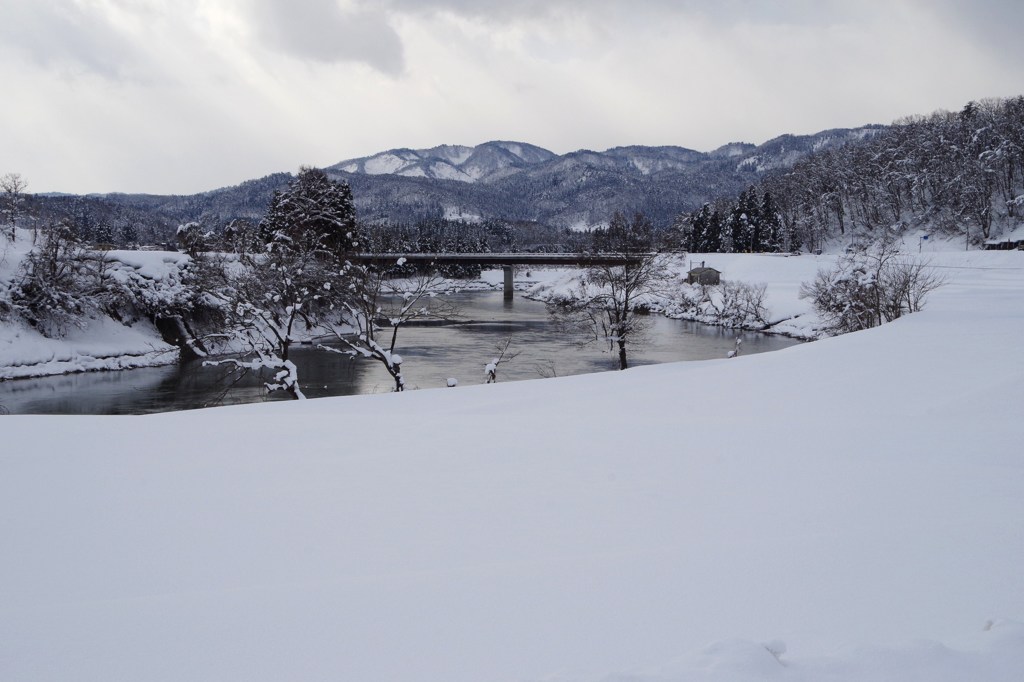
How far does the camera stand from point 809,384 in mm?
13086

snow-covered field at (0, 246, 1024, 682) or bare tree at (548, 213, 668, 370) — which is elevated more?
bare tree at (548, 213, 668, 370)

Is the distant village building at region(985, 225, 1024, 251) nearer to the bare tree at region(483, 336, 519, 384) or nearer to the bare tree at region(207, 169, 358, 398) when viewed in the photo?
the bare tree at region(483, 336, 519, 384)

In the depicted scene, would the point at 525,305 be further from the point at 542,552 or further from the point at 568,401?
the point at 542,552

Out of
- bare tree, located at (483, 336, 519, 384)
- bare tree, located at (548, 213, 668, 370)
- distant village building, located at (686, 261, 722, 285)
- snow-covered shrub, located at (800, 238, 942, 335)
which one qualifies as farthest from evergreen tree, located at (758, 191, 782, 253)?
bare tree, located at (483, 336, 519, 384)

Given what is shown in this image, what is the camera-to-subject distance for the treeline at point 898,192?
83.6m

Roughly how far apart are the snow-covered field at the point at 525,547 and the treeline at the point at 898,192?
294 feet

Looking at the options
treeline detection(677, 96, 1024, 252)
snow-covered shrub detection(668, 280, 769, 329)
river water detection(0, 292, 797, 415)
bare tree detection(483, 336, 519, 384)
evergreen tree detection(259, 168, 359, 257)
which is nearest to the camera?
bare tree detection(483, 336, 519, 384)

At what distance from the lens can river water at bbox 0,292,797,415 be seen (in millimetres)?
26422

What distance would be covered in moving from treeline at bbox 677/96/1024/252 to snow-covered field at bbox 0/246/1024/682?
89704 mm

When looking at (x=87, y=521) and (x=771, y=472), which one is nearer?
(x=87, y=521)

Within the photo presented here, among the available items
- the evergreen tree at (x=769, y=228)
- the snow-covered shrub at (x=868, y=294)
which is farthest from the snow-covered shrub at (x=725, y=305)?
the evergreen tree at (x=769, y=228)

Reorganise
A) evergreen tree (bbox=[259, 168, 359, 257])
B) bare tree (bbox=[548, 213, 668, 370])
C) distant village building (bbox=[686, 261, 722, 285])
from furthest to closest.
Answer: distant village building (bbox=[686, 261, 722, 285])
evergreen tree (bbox=[259, 168, 359, 257])
bare tree (bbox=[548, 213, 668, 370])

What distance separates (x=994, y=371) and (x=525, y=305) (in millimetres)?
66295

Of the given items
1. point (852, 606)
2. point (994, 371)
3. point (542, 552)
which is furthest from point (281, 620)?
point (994, 371)
